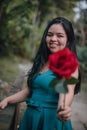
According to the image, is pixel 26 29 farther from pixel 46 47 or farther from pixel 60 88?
pixel 60 88

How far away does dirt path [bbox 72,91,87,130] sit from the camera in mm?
6873

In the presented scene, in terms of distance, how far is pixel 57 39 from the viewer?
2580 millimetres

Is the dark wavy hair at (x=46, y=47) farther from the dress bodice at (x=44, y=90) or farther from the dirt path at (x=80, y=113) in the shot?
the dirt path at (x=80, y=113)

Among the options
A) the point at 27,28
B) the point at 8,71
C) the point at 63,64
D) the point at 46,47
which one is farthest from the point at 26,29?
the point at 63,64

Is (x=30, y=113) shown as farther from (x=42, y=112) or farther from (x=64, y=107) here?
(x=64, y=107)

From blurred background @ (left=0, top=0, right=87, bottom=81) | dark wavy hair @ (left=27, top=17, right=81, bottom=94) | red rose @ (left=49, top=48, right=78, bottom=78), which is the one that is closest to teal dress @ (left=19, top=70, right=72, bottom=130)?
dark wavy hair @ (left=27, top=17, right=81, bottom=94)

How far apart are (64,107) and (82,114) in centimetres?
609

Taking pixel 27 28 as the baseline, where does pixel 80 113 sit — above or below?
below

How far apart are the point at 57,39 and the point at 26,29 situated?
83.9ft

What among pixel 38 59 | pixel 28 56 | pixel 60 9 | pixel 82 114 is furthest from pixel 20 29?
pixel 38 59

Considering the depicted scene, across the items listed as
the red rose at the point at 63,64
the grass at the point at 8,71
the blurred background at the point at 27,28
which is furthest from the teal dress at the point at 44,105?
the blurred background at the point at 27,28

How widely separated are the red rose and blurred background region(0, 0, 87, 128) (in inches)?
422

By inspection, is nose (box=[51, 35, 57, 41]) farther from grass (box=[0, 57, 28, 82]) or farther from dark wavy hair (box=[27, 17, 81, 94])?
grass (box=[0, 57, 28, 82])

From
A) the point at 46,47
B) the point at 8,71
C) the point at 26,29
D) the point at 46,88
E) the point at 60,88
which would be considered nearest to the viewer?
the point at 60,88
